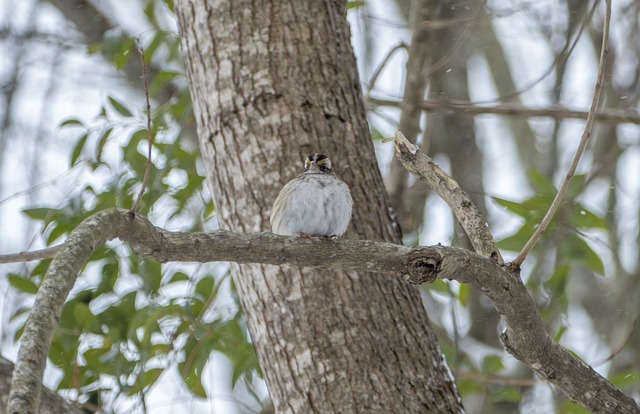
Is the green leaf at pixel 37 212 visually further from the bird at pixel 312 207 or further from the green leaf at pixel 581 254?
the green leaf at pixel 581 254

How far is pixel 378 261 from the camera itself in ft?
8.30

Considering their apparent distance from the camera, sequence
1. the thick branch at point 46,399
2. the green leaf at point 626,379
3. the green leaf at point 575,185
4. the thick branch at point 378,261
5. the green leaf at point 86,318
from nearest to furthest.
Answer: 1. the thick branch at point 378,261
2. the thick branch at point 46,399
3. the green leaf at point 626,379
4. the green leaf at point 86,318
5. the green leaf at point 575,185

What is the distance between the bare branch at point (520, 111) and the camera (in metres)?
4.80

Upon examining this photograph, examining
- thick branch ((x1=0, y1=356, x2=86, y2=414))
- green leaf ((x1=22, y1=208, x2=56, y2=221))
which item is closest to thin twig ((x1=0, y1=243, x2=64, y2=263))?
thick branch ((x1=0, y1=356, x2=86, y2=414))

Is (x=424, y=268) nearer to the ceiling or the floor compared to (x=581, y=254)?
nearer to the ceiling

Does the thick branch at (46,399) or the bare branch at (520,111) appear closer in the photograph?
the thick branch at (46,399)

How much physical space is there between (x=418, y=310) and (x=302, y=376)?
0.59 metres

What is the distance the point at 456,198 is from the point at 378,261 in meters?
0.46

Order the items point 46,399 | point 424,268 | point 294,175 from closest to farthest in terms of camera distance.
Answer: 1. point 424,268
2. point 46,399
3. point 294,175

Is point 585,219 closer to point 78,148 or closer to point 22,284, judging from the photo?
point 78,148

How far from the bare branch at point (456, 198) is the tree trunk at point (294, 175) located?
68 centimetres

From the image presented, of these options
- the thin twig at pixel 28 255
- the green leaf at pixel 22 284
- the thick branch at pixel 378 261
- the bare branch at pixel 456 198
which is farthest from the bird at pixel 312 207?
the green leaf at pixel 22 284

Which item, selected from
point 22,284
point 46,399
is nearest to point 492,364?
point 46,399

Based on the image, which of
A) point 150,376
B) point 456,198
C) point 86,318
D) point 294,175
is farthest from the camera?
A: point 150,376
